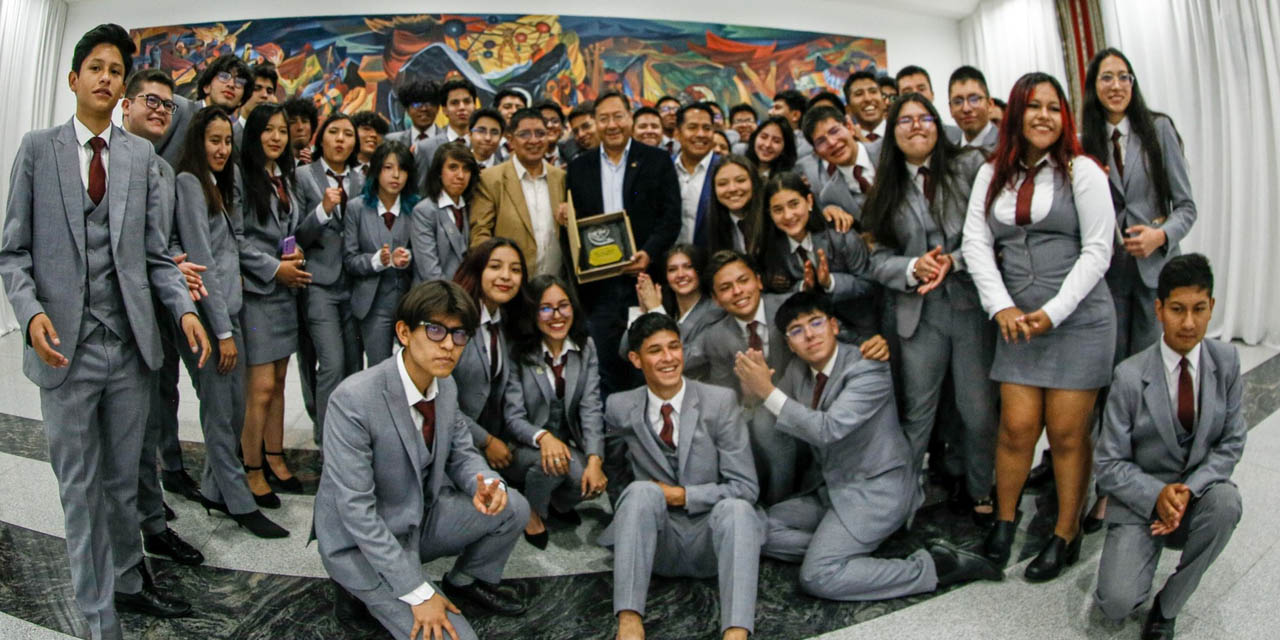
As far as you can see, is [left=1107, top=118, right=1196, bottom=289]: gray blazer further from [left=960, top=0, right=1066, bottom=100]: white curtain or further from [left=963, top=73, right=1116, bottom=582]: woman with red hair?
[left=960, top=0, right=1066, bottom=100]: white curtain

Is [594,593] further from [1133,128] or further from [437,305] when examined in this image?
[1133,128]

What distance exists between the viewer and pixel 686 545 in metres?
2.77

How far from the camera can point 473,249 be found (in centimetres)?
342

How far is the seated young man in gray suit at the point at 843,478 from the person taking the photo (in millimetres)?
2701

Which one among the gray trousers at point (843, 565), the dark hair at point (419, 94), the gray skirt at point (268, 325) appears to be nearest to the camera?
the gray trousers at point (843, 565)

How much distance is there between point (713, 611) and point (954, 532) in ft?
3.73

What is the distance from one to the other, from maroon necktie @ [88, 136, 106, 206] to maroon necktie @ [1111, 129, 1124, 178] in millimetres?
3573

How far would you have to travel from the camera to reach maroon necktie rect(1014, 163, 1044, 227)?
2.81 m

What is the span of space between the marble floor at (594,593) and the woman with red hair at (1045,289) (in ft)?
0.97

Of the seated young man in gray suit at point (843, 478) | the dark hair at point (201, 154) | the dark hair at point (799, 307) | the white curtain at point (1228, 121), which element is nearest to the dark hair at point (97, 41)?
the dark hair at point (201, 154)

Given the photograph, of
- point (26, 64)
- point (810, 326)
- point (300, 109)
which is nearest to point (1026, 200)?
point (810, 326)

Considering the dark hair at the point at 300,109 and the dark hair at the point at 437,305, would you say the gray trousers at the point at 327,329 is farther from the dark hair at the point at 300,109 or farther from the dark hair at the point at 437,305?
the dark hair at the point at 437,305

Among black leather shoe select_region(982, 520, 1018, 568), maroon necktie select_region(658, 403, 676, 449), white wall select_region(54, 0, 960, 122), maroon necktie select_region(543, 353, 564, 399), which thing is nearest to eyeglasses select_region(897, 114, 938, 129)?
maroon necktie select_region(658, 403, 676, 449)

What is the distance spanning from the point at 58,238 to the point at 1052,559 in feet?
11.0
